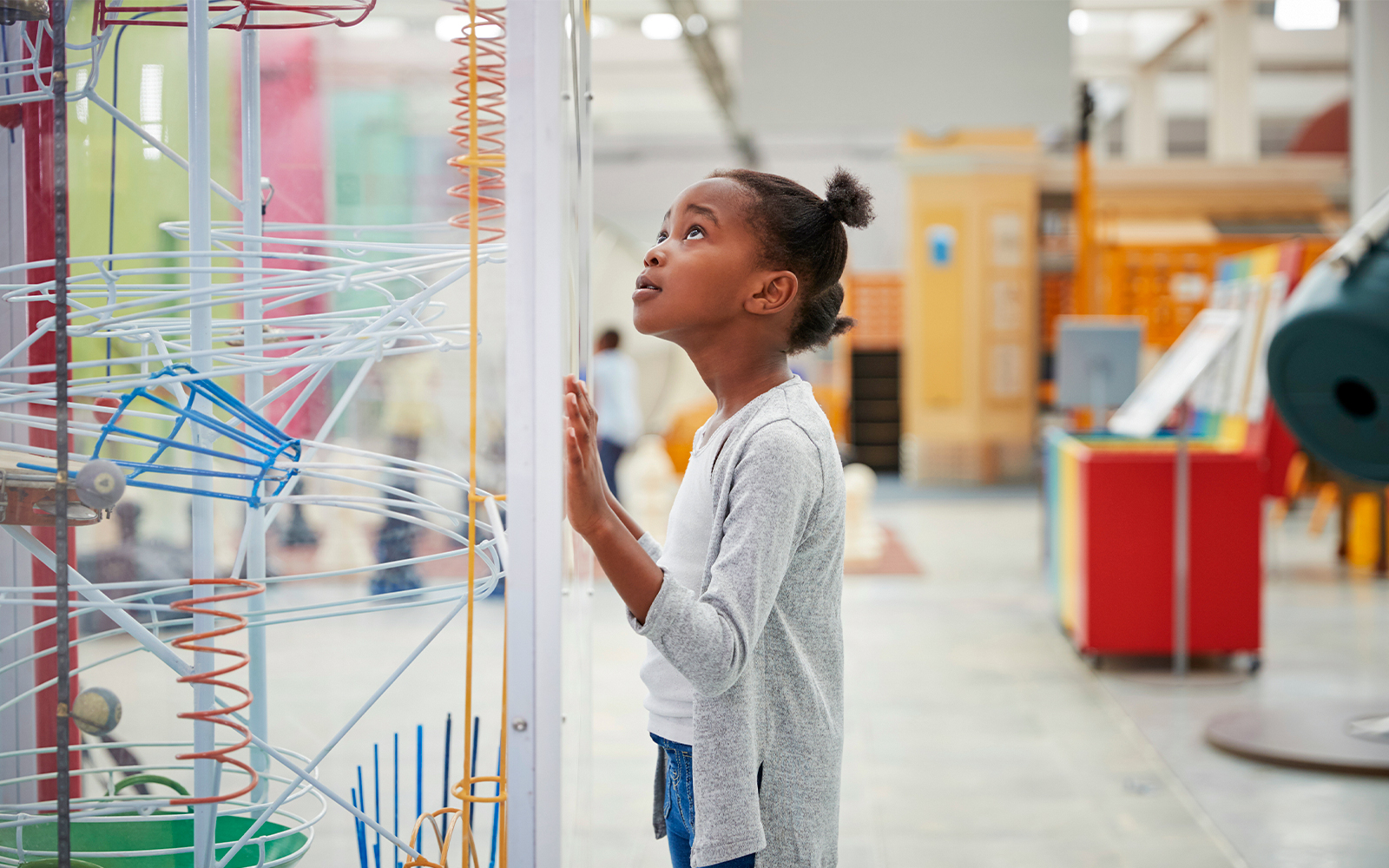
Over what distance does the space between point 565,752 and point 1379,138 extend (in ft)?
26.0

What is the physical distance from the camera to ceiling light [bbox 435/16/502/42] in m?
1.12

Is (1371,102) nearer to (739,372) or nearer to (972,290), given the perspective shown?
(972,290)

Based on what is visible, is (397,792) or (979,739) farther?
(979,739)

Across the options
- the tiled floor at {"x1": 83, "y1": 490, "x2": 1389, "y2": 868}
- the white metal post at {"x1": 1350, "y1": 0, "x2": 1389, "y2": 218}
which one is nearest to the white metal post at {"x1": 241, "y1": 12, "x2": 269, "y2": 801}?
the tiled floor at {"x1": 83, "y1": 490, "x2": 1389, "y2": 868}

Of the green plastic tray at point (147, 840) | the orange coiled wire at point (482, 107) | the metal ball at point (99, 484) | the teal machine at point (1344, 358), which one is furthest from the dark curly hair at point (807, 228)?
the teal machine at point (1344, 358)

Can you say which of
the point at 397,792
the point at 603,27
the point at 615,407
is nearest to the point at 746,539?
the point at 397,792

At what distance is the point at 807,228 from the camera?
1.12 m

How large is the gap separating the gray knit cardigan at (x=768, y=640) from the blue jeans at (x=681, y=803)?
0.05 metres

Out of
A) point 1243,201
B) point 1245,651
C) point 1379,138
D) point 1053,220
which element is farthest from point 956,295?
point 1245,651

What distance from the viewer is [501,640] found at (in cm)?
121

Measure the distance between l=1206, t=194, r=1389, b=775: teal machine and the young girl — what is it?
2.44 m

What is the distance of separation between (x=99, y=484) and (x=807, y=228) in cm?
69

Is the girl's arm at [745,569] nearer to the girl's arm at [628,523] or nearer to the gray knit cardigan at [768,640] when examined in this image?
the gray knit cardigan at [768,640]

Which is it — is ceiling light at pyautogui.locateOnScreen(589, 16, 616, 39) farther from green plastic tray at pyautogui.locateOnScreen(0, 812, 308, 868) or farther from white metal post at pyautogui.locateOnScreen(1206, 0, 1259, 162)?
green plastic tray at pyautogui.locateOnScreen(0, 812, 308, 868)
